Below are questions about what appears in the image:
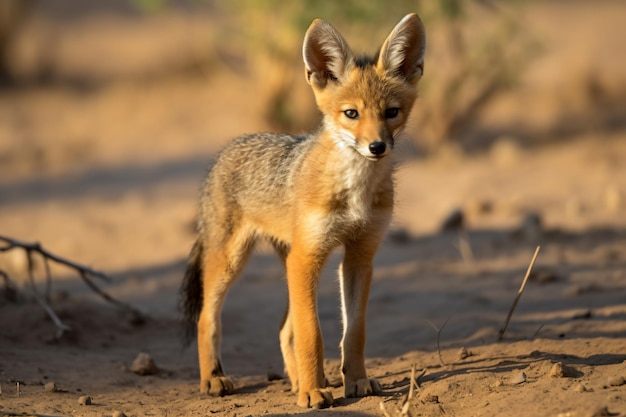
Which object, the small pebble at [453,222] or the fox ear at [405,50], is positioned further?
the small pebble at [453,222]

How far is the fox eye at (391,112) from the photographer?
5488mm

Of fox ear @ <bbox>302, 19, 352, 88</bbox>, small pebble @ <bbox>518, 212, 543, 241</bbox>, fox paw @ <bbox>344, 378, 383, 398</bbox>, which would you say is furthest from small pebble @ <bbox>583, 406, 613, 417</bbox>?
small pebble @ <bbox>518, 212, 543, 241</bbox>

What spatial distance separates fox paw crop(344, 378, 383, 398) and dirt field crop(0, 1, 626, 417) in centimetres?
10

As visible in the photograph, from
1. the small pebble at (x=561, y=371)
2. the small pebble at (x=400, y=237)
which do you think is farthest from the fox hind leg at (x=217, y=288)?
the small pebble at (x=400, y=237)

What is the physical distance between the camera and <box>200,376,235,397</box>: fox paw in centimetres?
614

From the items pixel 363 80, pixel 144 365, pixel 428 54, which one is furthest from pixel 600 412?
pixel 428 54

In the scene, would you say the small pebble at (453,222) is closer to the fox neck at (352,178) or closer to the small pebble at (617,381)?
the fox neck at (352,178)

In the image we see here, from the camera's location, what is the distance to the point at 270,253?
35.4 feet

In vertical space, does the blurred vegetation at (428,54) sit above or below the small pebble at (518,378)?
above

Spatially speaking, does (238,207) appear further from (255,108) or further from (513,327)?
(255,108)

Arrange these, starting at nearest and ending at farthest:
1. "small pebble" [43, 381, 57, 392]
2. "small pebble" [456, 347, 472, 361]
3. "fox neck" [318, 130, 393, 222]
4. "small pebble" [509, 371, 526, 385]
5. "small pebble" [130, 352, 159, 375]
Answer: "small pebble" [509, 371, 526, 385], "fox neck" [318, 130, 393, 222], "small pebble" [43, 381, 57, 392], "small pebble" [456, 347, 472, 361], "small pebble" [130, 352, 159, 375]

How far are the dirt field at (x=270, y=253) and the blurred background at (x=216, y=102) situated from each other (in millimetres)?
58

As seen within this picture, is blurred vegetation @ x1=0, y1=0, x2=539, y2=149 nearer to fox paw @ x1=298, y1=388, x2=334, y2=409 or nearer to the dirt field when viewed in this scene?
the dirt field

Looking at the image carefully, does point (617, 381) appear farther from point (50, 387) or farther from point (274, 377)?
point (50, 387)
